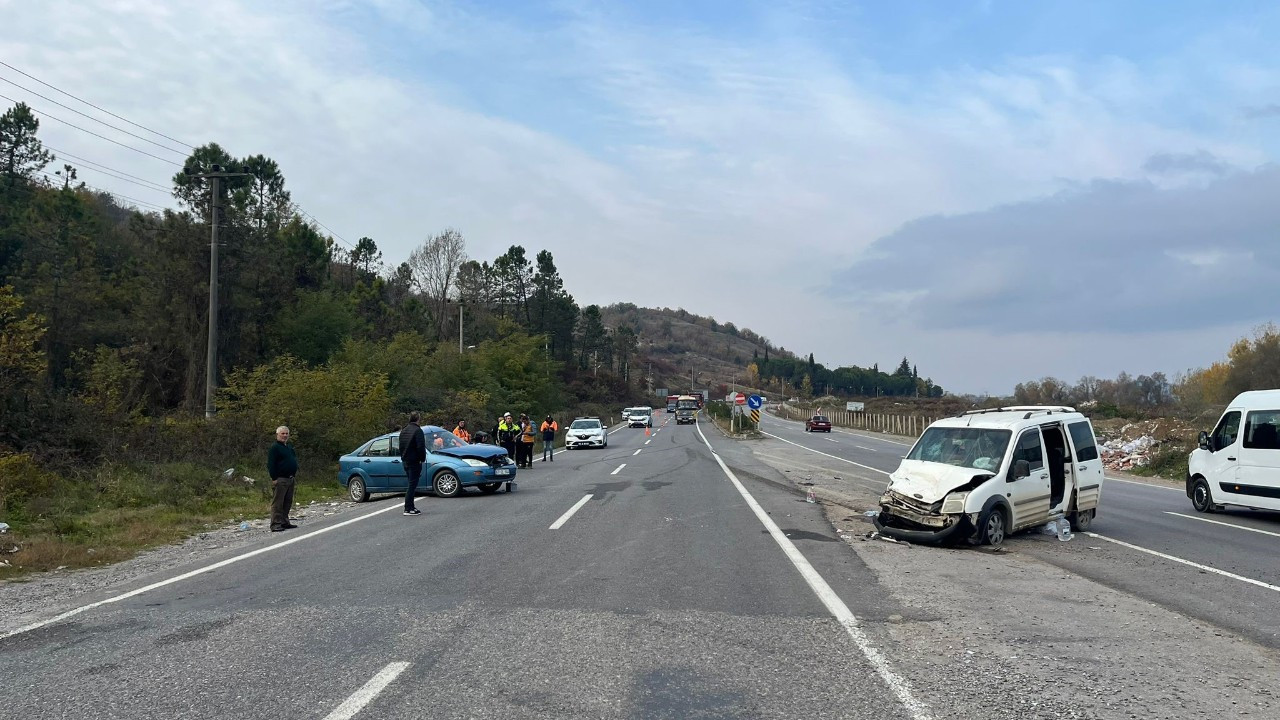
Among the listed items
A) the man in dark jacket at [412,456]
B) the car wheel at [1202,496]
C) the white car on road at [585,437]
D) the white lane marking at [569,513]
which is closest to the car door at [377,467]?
the man in dark jacket at [412,456]

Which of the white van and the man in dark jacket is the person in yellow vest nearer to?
the man in dark jacket

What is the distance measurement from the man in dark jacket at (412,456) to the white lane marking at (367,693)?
9.67m

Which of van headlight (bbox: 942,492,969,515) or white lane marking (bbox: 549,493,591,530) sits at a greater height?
van headlight (bbox: 942,492,969,515)

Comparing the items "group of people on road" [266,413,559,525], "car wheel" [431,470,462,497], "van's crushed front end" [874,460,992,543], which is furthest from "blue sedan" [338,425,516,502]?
"van's crushed front end" [874,460,992,543]

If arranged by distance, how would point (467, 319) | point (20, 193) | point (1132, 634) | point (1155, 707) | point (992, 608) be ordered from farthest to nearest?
point (467, 319), point (20, 193), point (992, 608), point (1132, 634), point (1155, 707)

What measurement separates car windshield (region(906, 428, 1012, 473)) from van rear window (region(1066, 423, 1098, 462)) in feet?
5.57

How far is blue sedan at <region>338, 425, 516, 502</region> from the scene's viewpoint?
731 inches

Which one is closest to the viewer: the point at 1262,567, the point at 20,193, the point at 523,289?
the point at 1262,567

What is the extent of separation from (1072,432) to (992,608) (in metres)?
6.52

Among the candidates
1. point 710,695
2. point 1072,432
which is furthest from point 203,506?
point 1072,432

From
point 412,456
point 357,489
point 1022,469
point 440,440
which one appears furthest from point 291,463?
point 1022,469

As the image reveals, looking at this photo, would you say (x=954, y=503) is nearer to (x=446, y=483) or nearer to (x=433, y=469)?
(x=446, y=483)

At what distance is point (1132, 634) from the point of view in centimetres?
700

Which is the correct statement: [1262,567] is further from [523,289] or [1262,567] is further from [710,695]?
[523,289]
